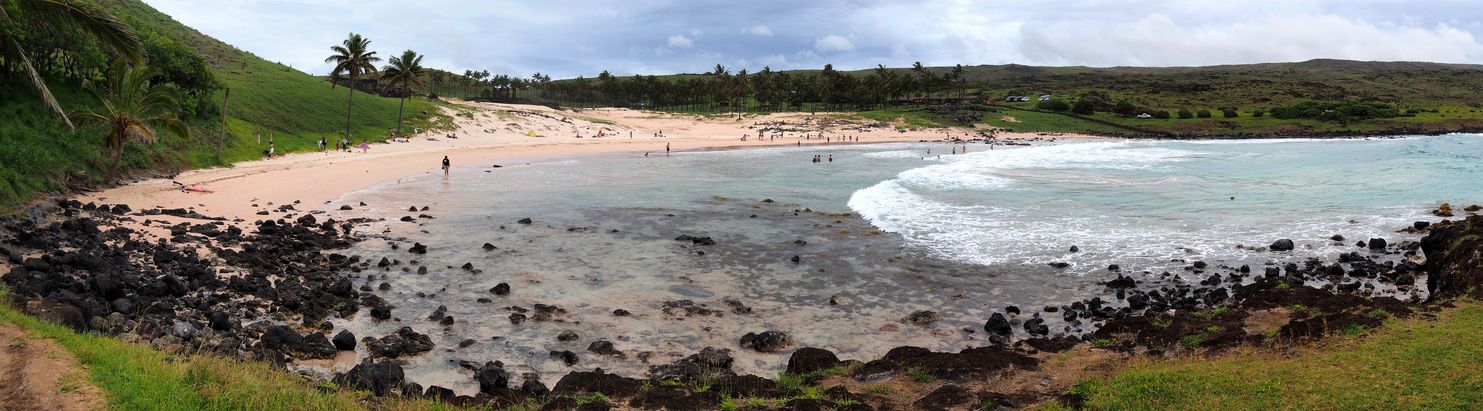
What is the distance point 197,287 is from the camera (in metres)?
14.6

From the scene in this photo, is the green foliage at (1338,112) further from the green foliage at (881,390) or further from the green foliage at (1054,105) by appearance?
the green foliage at (881,390)

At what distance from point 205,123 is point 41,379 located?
41674 millimetres

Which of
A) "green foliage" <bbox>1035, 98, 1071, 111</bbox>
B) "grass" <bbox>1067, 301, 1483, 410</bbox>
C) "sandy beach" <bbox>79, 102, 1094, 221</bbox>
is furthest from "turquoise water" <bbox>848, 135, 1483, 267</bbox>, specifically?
"green foliage" <bbox>1035, 98, 1071, 111</bbox>

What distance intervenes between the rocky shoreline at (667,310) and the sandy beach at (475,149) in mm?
7566

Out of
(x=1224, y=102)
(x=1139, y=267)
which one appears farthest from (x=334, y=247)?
(x=1224, y=102)

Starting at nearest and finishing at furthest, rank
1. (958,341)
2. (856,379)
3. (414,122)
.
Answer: (856,379) → (958,341) → (414,122)

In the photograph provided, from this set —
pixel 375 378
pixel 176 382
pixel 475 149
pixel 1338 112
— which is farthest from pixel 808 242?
pixel 1338 112

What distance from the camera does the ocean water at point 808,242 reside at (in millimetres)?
14156

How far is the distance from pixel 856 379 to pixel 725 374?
6.22ft

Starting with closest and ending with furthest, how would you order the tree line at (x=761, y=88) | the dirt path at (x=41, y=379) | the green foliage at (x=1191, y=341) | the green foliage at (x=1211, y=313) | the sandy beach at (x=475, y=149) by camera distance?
the dirt path at (x=41, y=379)
the green foliage at (x=1191, y=341)
the green foliage at (x=1211, y=313)
the sandy beach at (x=475, y=149)
the tree line at (x=761, y=88)

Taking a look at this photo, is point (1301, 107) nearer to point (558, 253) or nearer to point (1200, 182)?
point (1200, 182)

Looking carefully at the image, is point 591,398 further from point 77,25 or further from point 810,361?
point 77,25

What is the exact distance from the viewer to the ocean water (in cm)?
1416

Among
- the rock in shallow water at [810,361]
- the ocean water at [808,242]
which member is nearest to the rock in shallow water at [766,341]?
the ocean water at [808,242]
